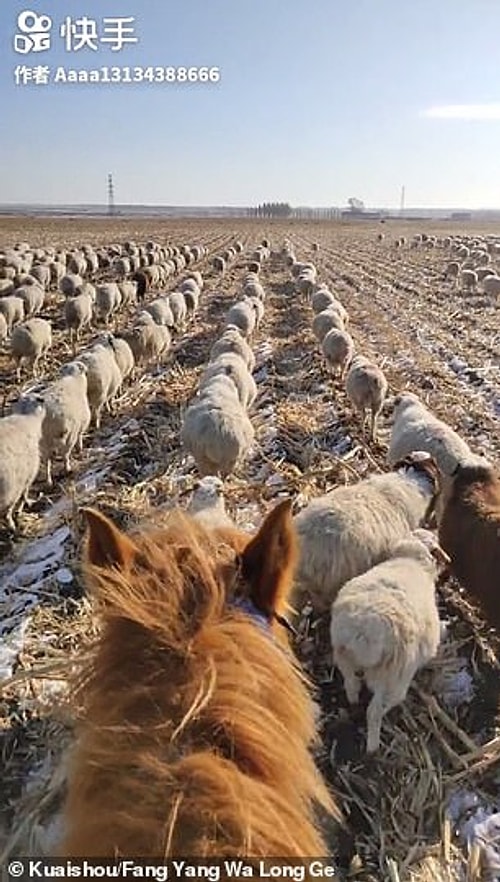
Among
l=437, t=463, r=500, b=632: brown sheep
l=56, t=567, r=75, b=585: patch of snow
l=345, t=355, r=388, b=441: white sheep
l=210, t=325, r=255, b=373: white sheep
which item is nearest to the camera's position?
l=437, t=463, r=500, b=632: brown sheep

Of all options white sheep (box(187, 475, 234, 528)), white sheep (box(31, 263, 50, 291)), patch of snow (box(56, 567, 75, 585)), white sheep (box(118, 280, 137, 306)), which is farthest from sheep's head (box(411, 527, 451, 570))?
white sheep (box(31, 263, 50, 291))

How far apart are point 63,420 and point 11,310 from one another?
26.1ft

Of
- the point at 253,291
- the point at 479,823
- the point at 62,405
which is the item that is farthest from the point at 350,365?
the point at 253,291

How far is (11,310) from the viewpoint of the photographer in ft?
50.5

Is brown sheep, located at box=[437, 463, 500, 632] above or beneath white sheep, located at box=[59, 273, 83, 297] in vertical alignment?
beneath

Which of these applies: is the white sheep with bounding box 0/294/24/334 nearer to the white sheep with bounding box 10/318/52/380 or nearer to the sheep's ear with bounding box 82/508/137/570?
the white sheep with bounding box 10/318/52/380

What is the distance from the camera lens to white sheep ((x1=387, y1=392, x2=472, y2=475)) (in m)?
6.82

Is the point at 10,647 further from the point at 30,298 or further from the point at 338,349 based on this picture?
the point at 30,298

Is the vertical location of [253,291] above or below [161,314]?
above

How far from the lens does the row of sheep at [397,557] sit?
13.5 feet

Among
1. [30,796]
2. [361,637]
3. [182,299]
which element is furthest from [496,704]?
[182,299]

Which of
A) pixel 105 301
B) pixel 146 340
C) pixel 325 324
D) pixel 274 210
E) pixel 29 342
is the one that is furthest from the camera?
pixel 274 210

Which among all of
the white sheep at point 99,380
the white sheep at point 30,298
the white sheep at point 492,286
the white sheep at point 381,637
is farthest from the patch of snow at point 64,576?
the white sheep at point 492,286

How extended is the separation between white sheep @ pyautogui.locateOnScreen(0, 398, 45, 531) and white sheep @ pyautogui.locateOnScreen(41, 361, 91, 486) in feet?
1.01
